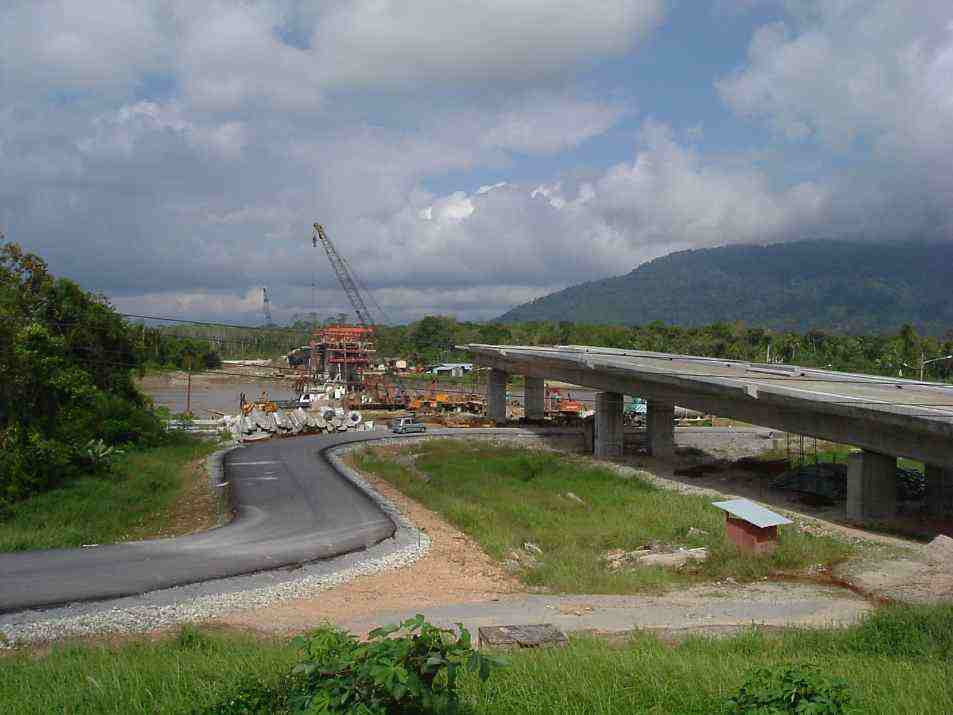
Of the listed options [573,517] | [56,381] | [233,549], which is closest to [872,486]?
[573,517]

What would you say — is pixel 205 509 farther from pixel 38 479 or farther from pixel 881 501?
pixel 881 501

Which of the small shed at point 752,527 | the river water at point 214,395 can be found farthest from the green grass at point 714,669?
the river water at point 214,395

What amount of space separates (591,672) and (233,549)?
15574 mm

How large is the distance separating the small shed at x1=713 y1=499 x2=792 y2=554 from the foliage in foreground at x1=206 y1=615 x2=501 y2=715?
52.9 feet

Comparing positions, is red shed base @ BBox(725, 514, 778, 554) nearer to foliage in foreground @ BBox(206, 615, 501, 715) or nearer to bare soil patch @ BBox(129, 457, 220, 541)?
foliage in foreground @ BBox(206, 615, 501, 715)

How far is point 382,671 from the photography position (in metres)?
5.60

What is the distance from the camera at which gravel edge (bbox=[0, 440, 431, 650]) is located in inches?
550

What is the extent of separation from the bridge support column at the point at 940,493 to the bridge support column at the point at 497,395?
41705 mm

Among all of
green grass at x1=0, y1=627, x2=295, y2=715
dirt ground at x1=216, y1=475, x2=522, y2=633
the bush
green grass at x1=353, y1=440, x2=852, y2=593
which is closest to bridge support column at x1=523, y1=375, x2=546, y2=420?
green grass at x1=353, y1=440, x2=852, y2=593

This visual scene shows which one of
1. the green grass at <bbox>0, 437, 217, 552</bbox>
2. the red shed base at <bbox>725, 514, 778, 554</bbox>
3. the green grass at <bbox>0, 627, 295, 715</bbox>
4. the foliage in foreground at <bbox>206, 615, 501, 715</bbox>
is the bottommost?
the green grass at <bbox>0, 437, 217, 552</bbox>

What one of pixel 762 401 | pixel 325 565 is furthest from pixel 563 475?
pixel 325 565

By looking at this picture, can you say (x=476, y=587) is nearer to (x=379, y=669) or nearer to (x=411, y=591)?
(x=411, y=591)

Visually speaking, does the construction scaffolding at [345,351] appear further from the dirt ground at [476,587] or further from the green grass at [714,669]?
the green grass at [714,669]

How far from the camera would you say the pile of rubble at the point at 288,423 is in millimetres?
53853
